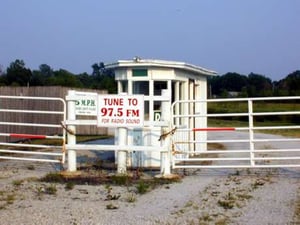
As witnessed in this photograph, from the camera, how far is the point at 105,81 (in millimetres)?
49562

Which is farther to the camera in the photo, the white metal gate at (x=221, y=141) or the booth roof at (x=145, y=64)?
the booth roof at (x=145, y=64)

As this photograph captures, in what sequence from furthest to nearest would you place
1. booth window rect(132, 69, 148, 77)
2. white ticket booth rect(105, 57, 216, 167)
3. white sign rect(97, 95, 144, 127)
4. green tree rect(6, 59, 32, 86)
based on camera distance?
green tree rect(6, 59, 32, 86)
booth window rect(132, 69, 148, 77)
white ticket booth rect(105, 57, 216, 167)
white sign rect(97, 95, 144, 127)

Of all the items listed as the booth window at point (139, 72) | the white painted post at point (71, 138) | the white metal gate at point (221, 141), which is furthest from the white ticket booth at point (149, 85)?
the white painted post at point (71, 138)

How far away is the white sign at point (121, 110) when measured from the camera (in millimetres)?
12625

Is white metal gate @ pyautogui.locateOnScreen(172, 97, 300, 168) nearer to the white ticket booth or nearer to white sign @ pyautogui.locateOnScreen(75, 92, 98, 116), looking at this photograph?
the white ticket booth

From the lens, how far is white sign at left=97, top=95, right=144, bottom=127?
497 inches

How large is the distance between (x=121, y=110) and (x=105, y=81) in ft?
122

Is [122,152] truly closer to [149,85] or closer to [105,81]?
[149,85]

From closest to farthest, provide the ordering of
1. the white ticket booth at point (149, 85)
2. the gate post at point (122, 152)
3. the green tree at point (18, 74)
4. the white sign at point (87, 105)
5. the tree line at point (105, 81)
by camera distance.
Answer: the gate post at point (122, 152)
the white sign at point (87, 105)
the white ticket booth at point (149, 85)
the tree line at point (105, 81)
the green tree at point (18, 74)

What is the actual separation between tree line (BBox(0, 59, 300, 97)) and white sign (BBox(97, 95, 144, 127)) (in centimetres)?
2882

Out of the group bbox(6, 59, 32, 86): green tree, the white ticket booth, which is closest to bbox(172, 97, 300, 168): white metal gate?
the white ticket booth

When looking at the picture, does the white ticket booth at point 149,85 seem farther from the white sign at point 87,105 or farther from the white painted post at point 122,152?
the white painted post at point 122,152

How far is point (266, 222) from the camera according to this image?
8.21 m

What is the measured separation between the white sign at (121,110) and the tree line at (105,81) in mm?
28824
